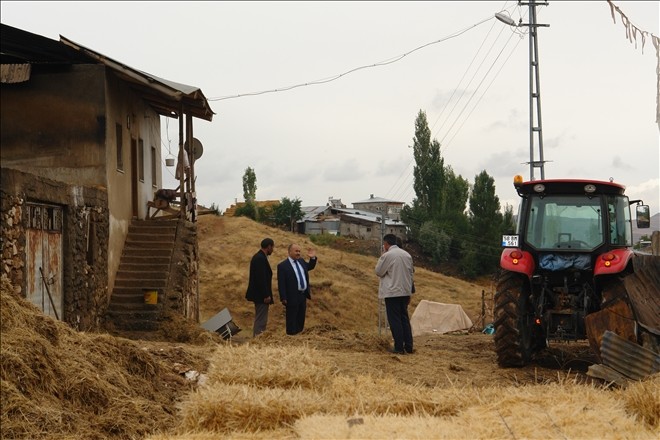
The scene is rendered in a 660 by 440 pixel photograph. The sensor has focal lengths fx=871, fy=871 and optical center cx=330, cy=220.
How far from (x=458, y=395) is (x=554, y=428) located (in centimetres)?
109

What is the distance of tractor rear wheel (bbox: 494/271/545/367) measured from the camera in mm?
11141

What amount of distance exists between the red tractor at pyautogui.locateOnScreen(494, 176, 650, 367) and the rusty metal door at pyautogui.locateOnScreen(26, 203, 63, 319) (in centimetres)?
656

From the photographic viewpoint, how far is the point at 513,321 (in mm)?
11164

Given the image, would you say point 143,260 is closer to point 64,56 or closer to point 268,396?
point 64,56

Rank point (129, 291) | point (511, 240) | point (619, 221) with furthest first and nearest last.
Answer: point (129, 291), point (619, 221), point (511, 240)

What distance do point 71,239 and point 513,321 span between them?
289 inches

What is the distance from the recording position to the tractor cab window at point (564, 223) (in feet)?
38.2

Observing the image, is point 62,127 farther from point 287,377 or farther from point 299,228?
point 299,228

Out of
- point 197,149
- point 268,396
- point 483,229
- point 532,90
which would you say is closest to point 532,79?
point 532,90

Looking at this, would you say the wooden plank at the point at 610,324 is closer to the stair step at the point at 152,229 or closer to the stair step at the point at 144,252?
the stair step at the point at 144,252

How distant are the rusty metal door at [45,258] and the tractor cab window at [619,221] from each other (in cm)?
802

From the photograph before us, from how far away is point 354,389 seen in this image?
7.26 metres

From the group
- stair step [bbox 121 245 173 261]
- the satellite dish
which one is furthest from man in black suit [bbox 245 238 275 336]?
the satellite dish

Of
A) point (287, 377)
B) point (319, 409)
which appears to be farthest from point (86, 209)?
point (319, 409)
